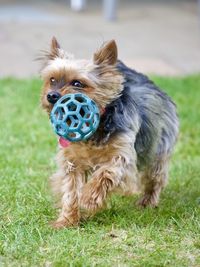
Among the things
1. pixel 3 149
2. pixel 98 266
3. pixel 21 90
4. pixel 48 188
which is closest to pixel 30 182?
pixel 48 188

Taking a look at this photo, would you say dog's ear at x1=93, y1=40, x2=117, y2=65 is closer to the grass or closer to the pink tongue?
the pink tongue

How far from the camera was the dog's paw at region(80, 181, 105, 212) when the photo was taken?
5.29 metres

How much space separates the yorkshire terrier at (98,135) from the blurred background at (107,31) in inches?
203

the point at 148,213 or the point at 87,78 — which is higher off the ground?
the point at 87,78

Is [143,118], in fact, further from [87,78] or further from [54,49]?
[54,49]

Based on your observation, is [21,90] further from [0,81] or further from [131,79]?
[131,79]

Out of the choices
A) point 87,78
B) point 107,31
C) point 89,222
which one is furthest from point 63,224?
point 107,31

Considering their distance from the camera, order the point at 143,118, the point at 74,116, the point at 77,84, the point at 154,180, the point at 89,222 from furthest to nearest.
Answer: the point at 154,180
the point at 143,118
the point at 89,222
the point at 77,84
the point at 74,116

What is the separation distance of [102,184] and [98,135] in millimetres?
355

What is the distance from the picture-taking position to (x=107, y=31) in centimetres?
1341

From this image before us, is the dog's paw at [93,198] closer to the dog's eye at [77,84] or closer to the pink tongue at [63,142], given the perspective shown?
the pink tongue at [63,142]

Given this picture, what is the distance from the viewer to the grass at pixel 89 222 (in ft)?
15.4

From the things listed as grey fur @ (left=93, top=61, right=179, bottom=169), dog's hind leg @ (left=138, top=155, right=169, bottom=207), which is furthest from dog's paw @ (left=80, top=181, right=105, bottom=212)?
dog's hind leg @ (left=138, top=155, right=169, bottom=207)

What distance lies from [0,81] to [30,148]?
2.72 metres
